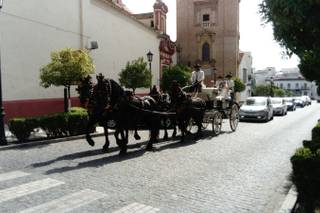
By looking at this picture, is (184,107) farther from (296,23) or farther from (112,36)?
(112,36)

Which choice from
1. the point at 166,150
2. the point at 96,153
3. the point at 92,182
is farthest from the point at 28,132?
the point at 92,182

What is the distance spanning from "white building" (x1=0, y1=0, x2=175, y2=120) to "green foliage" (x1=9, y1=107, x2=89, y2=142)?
477cm

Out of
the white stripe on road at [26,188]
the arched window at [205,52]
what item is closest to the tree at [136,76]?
the white stripe on road at [26,188]

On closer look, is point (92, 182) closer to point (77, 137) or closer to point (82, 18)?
point (77, 137)

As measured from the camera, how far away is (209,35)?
48469mm

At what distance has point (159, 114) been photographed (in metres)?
11.2

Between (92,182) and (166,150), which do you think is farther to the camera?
(166,150)

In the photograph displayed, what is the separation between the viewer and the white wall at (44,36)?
1675 cm

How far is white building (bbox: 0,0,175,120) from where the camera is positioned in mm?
16703

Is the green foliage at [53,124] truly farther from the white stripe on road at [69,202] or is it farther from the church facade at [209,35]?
the church facade at [209,35]

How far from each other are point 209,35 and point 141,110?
3990 cm

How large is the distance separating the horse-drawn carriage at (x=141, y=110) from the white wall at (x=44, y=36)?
7679 millimetres

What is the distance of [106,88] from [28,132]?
393cm

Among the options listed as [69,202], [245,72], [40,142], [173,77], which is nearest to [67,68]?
[40,142]
